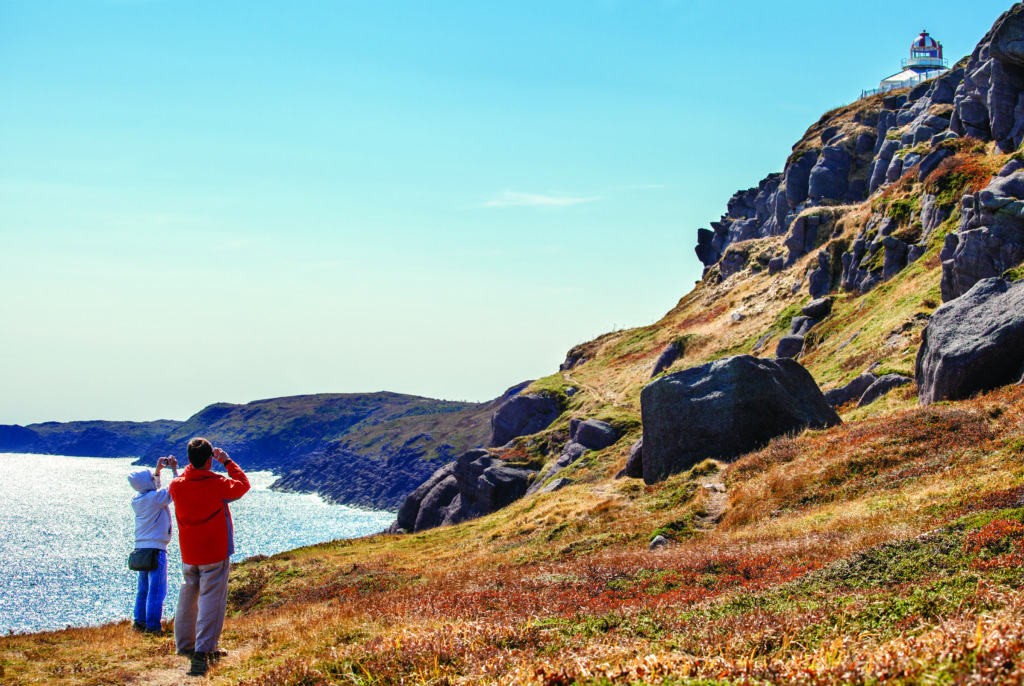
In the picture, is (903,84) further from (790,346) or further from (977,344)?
(977,344)

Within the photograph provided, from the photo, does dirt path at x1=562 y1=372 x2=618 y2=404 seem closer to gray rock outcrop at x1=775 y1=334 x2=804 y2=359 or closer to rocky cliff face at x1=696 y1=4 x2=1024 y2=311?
gray rock outcrop at x1=775 y1=334 x2=804 y2=359

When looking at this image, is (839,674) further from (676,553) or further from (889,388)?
(889,388)

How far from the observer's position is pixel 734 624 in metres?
8.84

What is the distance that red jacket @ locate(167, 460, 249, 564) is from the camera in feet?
34.3

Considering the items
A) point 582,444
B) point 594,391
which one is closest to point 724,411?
point 582,444

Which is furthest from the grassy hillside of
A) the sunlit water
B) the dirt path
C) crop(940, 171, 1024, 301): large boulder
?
the sunlit water

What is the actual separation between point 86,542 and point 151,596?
126140 millimetres

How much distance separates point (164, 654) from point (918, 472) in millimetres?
18018

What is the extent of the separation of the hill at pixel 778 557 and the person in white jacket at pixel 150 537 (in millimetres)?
732

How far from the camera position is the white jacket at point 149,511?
13359 mm

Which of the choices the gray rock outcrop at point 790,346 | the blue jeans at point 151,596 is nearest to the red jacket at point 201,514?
the blue jeans at point 151,596

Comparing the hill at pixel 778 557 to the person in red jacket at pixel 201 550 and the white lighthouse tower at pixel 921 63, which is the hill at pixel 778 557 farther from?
the white lighthouse tower at pixel 921 63

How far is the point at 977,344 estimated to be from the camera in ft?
74.4

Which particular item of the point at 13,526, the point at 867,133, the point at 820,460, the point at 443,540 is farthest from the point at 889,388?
the point at 13,526
